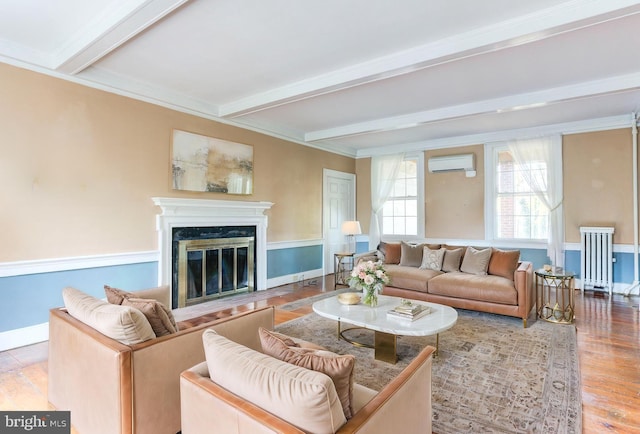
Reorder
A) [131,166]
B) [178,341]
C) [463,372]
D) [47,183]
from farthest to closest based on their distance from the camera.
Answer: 1. [131,166]
2. [47,183]
3. [463,372]
4. [178,341]

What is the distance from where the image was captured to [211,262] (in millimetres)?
4840

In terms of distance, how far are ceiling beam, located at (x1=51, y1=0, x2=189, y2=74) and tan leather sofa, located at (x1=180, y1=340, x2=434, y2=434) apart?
233cm

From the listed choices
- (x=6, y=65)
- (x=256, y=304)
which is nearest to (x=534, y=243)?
(x=256, y=304)

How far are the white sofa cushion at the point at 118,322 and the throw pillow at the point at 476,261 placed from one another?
3.99 meters

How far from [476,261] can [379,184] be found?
3.24 m

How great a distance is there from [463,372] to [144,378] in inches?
89.6

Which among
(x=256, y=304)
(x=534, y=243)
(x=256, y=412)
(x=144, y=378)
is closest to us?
(x=256, y=412)

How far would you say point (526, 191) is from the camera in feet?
19.5

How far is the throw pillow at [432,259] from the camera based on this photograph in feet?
16.0

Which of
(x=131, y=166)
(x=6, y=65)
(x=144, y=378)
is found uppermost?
(x=6, y=65)

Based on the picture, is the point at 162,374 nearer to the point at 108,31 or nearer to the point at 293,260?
the point at 108,31

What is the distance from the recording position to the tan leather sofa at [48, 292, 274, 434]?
1.63m

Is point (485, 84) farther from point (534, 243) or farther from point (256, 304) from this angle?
point (256, 304)

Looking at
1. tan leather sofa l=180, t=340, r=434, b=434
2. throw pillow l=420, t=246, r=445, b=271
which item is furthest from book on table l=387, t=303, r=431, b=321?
throw pillow l=420, t=246, r=445, b=271
